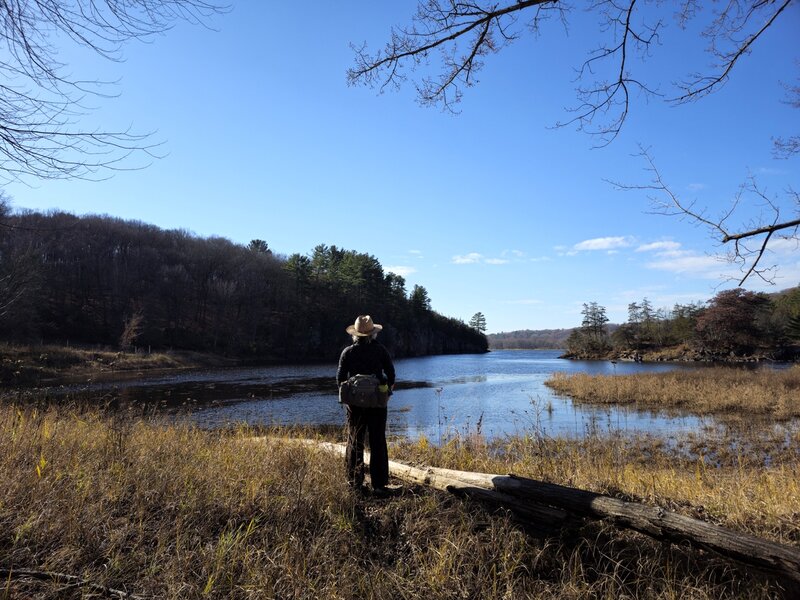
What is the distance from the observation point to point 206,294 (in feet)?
276

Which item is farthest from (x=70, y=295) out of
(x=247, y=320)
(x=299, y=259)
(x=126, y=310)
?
(x=299, y=259)

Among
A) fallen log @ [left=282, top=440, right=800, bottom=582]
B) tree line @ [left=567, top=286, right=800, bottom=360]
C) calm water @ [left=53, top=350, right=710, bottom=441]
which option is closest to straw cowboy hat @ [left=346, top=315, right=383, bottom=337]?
fallen log @ [left=282, top=440, right=800, bottom=582]

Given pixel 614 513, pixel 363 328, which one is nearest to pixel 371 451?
pixel 363 328

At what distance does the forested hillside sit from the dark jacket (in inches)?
2461

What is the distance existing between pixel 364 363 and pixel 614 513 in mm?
2749

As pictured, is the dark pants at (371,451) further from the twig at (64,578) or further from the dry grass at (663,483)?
the twig at (64,578)

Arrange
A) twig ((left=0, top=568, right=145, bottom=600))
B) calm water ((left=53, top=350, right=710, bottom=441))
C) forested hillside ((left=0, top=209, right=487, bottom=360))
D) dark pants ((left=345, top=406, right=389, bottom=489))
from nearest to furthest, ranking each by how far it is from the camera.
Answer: twig ((left=0, top=568, right=145, bottom=600)) → dark pants ((left=345, top=406, right=389, bottom=489)) → calm water ((left=53, top=350, right=710, bottom=441)) → forested hillside ((left=0, top=209, right=487, bottom=360))

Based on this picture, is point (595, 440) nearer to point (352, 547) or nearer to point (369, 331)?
point (369, 331)

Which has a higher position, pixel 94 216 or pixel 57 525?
pixel 94 216

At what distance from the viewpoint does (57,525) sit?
3264 millimetres

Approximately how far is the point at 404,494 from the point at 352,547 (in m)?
1.13

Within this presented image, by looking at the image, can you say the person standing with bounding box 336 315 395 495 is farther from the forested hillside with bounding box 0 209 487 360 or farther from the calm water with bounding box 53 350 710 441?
the forested hillside with bounding box 0 209 487 360

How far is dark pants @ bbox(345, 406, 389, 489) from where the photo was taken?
4758 mm

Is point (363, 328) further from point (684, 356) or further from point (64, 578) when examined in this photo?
point (684, 356)
